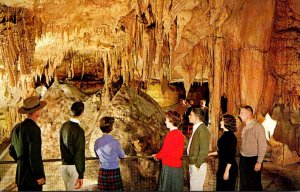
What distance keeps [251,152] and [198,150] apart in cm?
60

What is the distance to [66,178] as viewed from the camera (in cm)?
382

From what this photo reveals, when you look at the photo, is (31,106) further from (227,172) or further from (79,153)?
(227,172)

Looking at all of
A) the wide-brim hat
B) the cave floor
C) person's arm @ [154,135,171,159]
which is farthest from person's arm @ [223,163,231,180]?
the cave floor

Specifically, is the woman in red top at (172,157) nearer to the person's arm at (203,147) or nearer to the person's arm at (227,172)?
the person's arm at (203,147)

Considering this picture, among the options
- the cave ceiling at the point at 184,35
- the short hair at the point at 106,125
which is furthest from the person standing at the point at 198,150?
the cave ceiling at the point at 184,35

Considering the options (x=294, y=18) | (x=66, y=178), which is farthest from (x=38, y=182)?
(x=294, y=18)

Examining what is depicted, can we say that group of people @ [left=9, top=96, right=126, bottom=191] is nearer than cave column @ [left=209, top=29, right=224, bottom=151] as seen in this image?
Yes

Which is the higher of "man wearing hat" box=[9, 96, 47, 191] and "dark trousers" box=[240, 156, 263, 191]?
"man wearing hat" box=[9, 96, 47, 191]

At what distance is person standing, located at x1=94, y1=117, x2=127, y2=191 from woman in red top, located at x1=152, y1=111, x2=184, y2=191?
18.9 inches

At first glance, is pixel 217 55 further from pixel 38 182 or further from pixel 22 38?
pixel 38 182

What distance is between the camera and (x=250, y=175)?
13.2 feet

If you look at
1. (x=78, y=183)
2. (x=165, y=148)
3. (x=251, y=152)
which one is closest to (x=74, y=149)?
(x=78, y=183)

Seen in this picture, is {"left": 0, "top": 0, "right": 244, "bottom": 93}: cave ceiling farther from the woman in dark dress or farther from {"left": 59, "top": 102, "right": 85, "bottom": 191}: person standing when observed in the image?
the woman in dark dress

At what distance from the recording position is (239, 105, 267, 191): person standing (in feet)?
12.9
